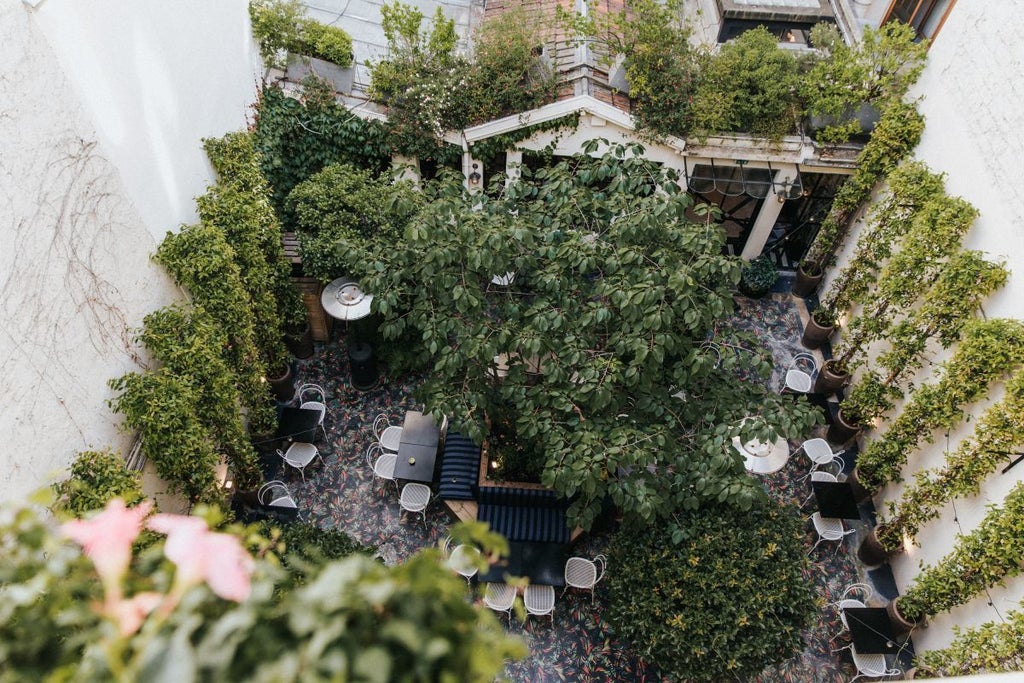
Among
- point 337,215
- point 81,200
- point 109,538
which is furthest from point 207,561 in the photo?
point 337,215

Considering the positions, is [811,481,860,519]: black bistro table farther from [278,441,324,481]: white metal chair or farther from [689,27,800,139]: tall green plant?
[278,441,324,481]: white metal chair

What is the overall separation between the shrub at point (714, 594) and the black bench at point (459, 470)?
2878 millimetres

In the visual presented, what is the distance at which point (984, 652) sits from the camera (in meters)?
7.51

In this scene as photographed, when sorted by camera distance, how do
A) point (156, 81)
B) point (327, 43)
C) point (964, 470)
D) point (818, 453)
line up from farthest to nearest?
point (327, 43), point (818, 453), point (156, 81), point (964, 470)

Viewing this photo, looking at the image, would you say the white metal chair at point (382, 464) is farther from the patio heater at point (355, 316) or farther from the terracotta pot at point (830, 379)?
the terracotta pot at point (830, 379)

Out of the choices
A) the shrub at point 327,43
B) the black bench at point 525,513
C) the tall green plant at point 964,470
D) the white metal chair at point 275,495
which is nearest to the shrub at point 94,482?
the white metal chair at point 275,495

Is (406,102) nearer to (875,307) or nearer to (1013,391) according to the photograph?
(875,307)

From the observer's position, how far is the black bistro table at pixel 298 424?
433 inches

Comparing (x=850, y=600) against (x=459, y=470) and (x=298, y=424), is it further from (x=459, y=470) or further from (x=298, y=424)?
(x=298, y=424)

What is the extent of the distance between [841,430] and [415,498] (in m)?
7.43

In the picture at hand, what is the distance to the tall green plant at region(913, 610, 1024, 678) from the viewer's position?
716 centimetres

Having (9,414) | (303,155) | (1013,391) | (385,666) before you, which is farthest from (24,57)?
(1013,391)

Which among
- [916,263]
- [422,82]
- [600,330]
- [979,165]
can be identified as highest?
[979,165]

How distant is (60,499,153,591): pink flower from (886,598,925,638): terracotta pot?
34.1ft
